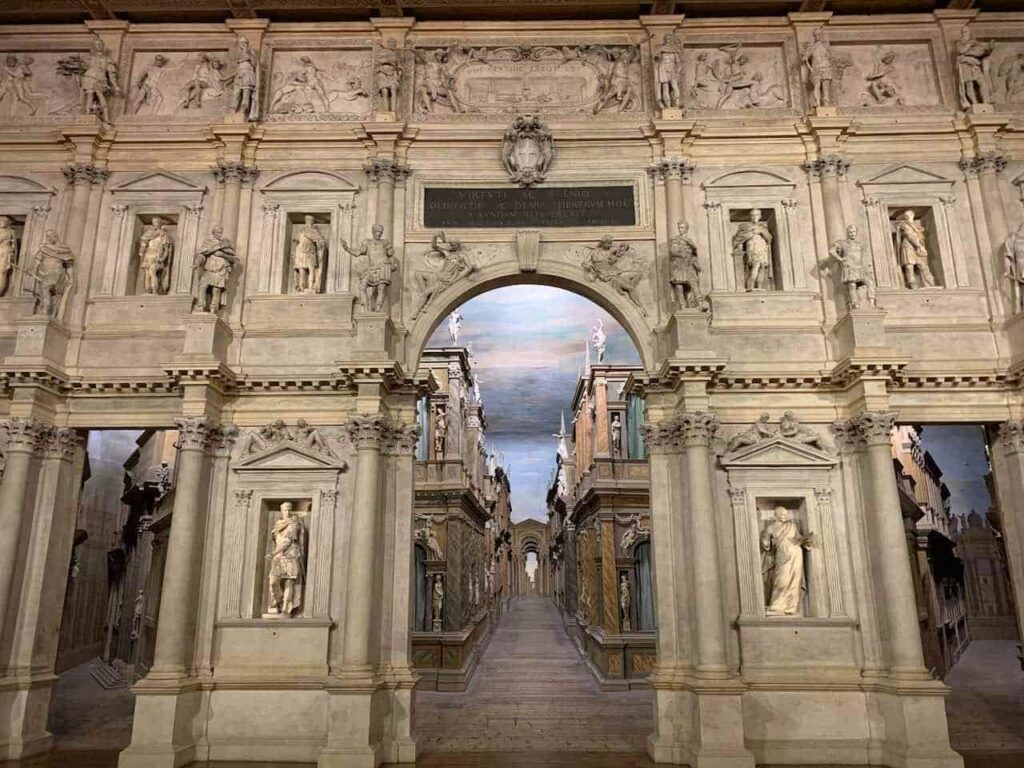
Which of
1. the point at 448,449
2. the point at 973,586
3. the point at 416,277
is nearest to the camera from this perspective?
the point at 416,277

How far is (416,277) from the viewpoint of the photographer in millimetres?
12516

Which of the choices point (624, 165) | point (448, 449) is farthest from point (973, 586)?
point (624, 165)

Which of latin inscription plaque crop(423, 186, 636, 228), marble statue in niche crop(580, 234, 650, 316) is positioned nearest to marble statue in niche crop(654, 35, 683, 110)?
latin inscription plaque crop(423, 186, 636, 228)

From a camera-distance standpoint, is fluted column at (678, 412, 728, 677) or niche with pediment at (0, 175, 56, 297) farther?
niche with pediment at (0, 175, 56, 297)

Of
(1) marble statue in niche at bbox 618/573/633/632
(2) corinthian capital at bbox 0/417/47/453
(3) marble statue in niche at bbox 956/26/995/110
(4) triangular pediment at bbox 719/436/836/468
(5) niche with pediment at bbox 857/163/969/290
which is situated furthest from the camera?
(1) marble statue in niche at bbox 618/573/633/632

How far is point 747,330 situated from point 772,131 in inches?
147

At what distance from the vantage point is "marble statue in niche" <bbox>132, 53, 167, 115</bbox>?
13.5 meters

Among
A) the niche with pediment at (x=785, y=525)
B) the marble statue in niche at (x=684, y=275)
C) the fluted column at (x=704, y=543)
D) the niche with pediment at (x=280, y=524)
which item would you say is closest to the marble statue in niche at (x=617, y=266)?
the marble statue in niche at (x=684, y=275)

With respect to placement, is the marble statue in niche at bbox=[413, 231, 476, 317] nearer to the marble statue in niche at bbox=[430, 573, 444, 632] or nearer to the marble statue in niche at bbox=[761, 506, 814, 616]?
the marble statue in niche at bbox=[761, 506, 814, 616]

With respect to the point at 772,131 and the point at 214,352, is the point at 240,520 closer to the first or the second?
the point at 214,352

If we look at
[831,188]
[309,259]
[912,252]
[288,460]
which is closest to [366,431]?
[288,460]

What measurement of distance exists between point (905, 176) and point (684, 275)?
4621 mm

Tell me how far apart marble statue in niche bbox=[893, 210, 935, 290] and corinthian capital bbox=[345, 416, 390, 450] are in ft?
29.7

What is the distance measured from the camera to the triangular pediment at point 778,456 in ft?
37.3
